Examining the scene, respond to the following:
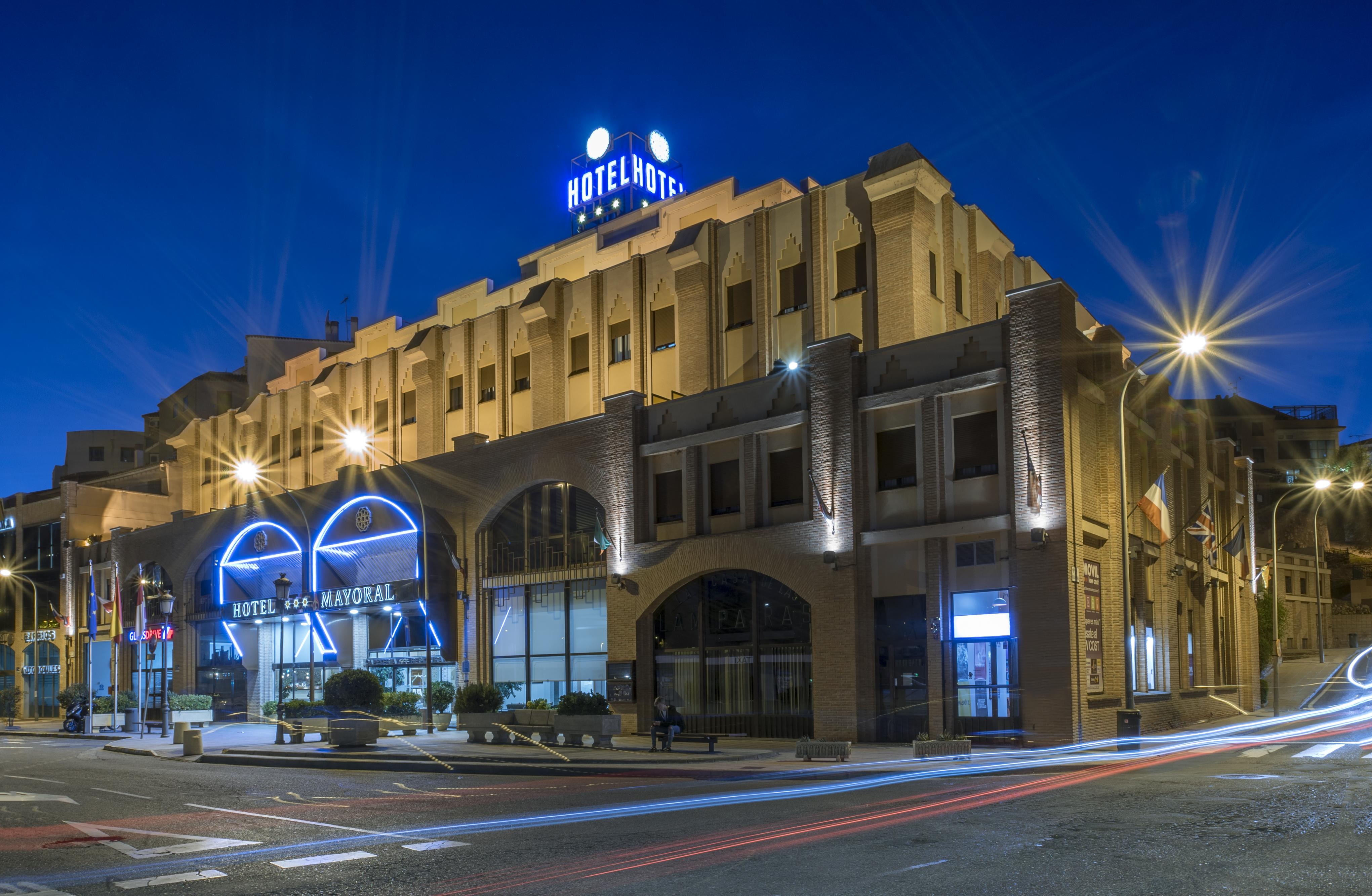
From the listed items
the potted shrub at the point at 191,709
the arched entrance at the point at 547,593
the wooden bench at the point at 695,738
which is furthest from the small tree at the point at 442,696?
the potted shrub at the point at 191,709

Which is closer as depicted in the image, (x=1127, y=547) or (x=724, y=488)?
(x=1127, y=547)

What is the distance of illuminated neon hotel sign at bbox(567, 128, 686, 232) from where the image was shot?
168ft

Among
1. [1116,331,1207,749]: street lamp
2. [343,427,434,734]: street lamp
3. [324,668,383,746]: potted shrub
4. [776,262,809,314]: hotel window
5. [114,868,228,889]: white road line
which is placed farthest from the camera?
[776,262,809,314]: hotel window

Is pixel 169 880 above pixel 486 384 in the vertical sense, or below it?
below

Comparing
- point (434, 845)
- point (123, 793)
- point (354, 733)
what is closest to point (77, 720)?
point (354, 733)

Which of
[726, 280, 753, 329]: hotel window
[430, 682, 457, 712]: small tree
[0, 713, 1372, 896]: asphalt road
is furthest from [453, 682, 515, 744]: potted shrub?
[726, 280, 753, 329]: hotel window

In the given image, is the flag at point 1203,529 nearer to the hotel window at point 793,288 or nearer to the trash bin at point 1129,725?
the trash bin at point 1129,725

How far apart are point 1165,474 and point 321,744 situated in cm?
2857

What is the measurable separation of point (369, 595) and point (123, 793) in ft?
74.6

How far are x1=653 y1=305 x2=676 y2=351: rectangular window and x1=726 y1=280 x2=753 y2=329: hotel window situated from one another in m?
2.17

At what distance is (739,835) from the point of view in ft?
43.8

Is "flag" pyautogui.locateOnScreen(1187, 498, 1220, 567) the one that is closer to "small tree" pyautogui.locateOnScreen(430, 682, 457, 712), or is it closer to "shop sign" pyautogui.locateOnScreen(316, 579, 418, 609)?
"small tree" pyautogui.locateOnScreen(430, 682, 457, 712)

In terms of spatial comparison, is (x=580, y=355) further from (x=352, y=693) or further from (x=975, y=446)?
(x=975, y=446)

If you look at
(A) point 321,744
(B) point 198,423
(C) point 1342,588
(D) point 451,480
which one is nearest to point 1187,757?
(A) point 321,744
